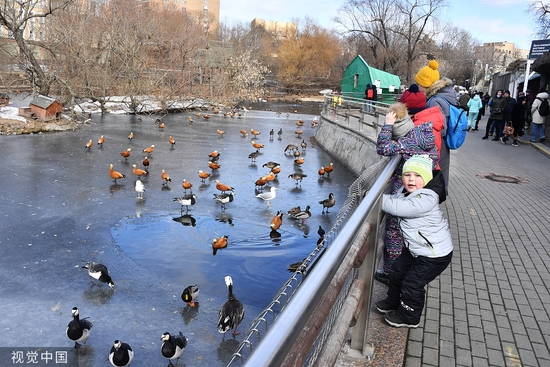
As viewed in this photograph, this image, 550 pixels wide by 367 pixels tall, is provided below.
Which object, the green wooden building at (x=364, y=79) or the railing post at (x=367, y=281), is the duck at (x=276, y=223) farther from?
the green wooden building at (x=364, y=79)

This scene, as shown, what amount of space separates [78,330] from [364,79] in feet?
105

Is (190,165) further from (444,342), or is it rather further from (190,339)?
(444,342)

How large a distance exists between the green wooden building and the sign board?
32.2 ft

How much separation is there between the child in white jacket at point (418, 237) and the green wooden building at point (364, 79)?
2905 centimetres

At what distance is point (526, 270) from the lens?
5352 mm

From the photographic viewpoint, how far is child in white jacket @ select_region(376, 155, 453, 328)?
3484 millimetres

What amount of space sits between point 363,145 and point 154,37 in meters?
28.0

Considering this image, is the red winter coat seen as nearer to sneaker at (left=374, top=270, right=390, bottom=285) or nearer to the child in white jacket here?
the child in white jacket

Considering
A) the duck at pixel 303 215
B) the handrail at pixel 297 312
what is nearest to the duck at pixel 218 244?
the duck at pixel 303 215

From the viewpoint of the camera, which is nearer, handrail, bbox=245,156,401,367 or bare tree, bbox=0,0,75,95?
handrail, bbox=245,156,401,367

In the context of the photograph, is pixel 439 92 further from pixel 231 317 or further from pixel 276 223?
pixel 276 223

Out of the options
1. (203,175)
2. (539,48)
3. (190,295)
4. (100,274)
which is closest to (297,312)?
(190,295)

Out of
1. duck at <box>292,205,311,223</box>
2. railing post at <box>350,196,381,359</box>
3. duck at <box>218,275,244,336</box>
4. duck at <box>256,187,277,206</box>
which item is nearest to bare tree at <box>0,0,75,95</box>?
duck at <box>256,187,277,206</box>

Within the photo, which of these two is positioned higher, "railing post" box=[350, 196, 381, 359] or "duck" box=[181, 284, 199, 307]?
"railing post" box=[350, 196, 381, 359]
